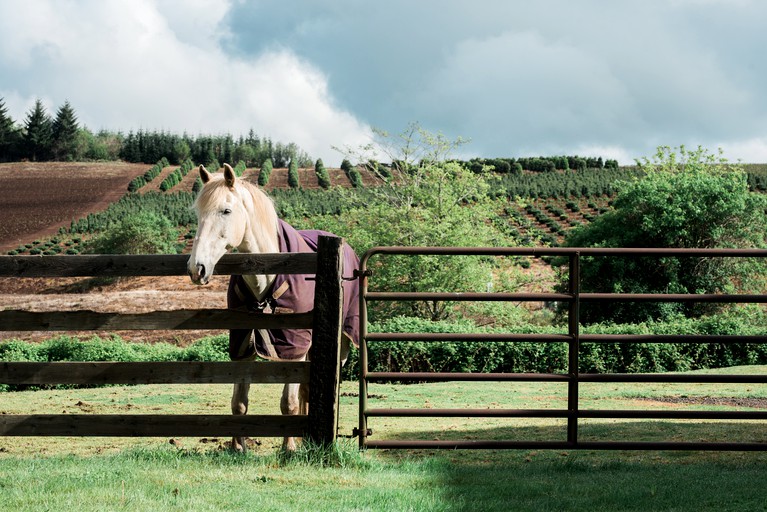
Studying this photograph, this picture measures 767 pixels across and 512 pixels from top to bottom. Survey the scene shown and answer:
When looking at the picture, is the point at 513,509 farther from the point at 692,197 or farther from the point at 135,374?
the point at 692,197

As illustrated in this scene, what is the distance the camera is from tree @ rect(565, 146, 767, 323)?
2883 centimetres

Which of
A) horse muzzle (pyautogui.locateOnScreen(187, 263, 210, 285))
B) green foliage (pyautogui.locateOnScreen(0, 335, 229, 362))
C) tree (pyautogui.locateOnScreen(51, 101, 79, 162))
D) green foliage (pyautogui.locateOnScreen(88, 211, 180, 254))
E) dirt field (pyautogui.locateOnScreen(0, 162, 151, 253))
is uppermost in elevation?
tree (pyautogui.locateOnScreen(51, 101, 79, 162))

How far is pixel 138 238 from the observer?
5216cm

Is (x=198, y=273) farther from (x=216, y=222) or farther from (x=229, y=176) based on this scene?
(x=229, y=176)

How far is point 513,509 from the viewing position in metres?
5.01

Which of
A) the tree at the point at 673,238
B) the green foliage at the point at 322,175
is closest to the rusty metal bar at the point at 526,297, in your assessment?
the tree at the point at 673,238

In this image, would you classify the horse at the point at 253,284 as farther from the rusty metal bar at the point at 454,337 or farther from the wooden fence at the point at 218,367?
the rusty metal bar at the point at 454,337

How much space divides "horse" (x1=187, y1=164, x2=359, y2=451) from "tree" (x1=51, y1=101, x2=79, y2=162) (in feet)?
314

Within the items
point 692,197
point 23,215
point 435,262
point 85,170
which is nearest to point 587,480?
point 435,262

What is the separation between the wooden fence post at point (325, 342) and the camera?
20.2 ft

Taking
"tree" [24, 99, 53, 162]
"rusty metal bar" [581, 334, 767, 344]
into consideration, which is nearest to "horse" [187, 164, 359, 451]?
"rusty metal bar" [581, 334, 767, 344]

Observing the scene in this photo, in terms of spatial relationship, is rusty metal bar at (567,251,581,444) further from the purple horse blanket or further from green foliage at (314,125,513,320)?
green foliage at (314,125,513,320)

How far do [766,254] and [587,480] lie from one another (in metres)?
2.55

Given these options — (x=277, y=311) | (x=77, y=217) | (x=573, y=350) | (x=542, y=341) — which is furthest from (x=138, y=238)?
(x=573, y=350)
